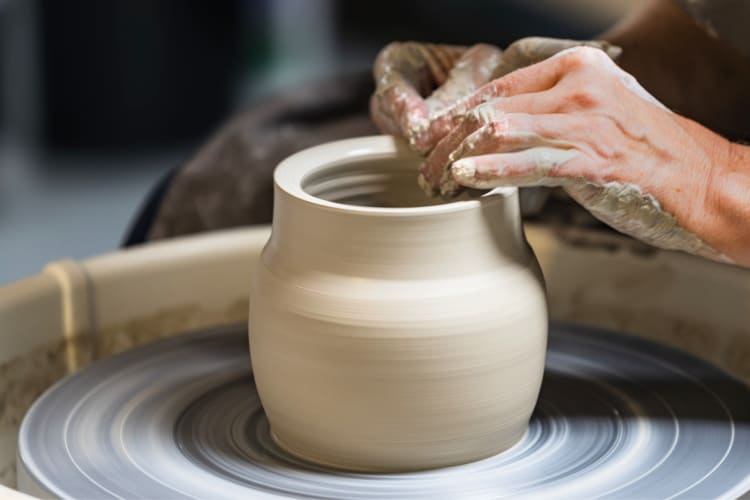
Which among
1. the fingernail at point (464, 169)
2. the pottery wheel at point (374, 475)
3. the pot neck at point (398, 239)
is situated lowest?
the pottery wheel at point (374, 475)

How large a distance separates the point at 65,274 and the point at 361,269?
55 centimetres

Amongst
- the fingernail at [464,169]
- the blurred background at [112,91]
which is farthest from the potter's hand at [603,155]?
the blurred background at [112,91]

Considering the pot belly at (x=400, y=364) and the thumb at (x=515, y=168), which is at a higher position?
the thumb at (x=515, y=168)

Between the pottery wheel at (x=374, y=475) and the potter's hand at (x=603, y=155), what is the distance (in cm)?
20

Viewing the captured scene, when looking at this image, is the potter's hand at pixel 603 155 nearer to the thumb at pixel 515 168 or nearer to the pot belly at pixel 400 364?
the thumb at pixel 515 168

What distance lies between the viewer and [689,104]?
→ 73.5 inches

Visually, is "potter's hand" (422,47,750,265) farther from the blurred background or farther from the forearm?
the blurred background

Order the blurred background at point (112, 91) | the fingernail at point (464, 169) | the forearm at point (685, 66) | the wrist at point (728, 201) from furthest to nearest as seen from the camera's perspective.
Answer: the blurred background at point (112, 91) → the forearm at point (685, 66) → the wrist at point (728, 201) → the fingernail at point (464, 169)

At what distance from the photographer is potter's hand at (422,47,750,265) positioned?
120cm

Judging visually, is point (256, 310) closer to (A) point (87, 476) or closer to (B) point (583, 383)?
(A) point (87, 476)

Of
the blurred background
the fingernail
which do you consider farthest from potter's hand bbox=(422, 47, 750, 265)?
the blurred background

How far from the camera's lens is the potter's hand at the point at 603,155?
1.20 m

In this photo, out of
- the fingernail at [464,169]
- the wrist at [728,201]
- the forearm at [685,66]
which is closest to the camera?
the fingernail at [464,169]

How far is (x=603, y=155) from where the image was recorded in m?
1.23
